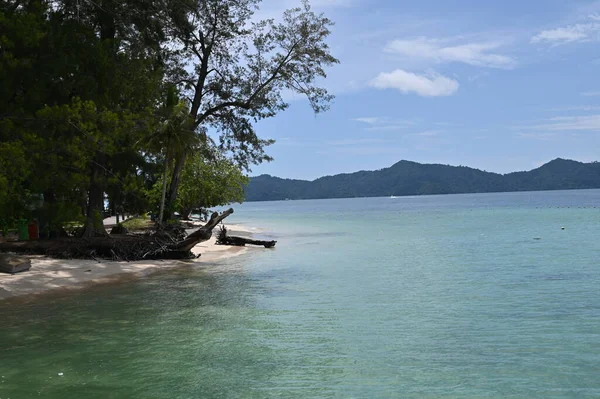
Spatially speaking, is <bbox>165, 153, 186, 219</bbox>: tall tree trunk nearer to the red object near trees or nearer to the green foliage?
the red object near trees

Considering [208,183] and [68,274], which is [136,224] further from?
[68,274]

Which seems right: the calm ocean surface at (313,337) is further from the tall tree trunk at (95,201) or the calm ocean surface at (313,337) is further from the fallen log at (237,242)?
the fallen log at (237,242)

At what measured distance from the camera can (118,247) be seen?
27.1 m

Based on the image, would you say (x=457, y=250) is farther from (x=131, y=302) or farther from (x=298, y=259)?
(x=131, y=302)

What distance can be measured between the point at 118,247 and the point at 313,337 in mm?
16157

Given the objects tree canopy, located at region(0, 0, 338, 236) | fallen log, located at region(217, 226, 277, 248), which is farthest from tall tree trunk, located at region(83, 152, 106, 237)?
fallen log, located at region(217, 226, 277, 248)

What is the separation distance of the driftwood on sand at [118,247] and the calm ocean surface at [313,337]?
122 inches

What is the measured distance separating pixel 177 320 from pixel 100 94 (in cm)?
1284

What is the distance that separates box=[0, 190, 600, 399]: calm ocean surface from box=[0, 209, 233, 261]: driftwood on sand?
309 centimetres

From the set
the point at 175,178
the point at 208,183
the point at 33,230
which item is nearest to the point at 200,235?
the point at 33,230

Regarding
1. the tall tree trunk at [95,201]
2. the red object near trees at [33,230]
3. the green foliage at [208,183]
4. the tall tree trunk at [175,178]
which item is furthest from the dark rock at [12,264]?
the green foliage at [208,183]

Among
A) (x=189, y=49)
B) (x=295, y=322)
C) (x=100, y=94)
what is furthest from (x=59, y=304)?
(x=189, y=49)

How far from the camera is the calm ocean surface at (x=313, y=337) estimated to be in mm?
10219

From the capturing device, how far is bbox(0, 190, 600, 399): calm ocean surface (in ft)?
33.5
